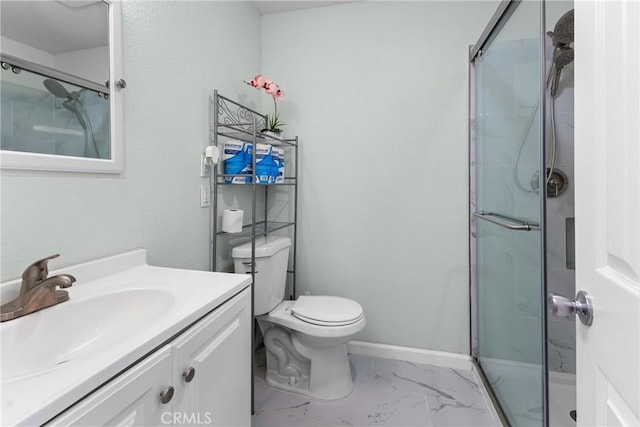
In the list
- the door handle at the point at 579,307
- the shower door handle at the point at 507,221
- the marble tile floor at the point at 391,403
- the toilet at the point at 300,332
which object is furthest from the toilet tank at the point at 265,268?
the door handle at the point at 579,307

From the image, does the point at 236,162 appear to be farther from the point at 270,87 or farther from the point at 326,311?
the point at 326,311

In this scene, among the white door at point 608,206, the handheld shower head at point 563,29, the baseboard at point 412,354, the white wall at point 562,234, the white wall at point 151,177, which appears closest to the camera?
A: the white door at point 608,206

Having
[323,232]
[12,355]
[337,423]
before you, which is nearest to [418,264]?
[323,232]

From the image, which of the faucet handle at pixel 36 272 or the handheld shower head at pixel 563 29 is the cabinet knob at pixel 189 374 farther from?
the handheld shower head at pixel 563 29

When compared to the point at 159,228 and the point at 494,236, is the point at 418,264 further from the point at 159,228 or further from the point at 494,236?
the point at 159,228

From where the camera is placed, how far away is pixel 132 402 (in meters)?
0.61

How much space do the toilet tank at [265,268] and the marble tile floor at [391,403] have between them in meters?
0.49

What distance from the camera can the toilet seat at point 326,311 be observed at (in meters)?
1.61

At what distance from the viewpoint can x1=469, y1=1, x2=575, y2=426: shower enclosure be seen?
117 centimetres

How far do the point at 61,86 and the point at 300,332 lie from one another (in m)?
1.42

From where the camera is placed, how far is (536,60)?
1.20 metres

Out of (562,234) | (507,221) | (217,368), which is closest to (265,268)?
(217,368)

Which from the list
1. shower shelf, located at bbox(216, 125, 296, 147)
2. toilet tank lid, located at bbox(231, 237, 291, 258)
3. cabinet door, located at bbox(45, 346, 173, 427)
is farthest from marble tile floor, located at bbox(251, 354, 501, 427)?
shower shelf, located at bbox(216, 125, 296, 147)

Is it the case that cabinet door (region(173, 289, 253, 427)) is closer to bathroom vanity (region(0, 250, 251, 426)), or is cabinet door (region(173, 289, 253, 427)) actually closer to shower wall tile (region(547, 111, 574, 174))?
bathroom vanity (region(0, 250, 251, 426))
